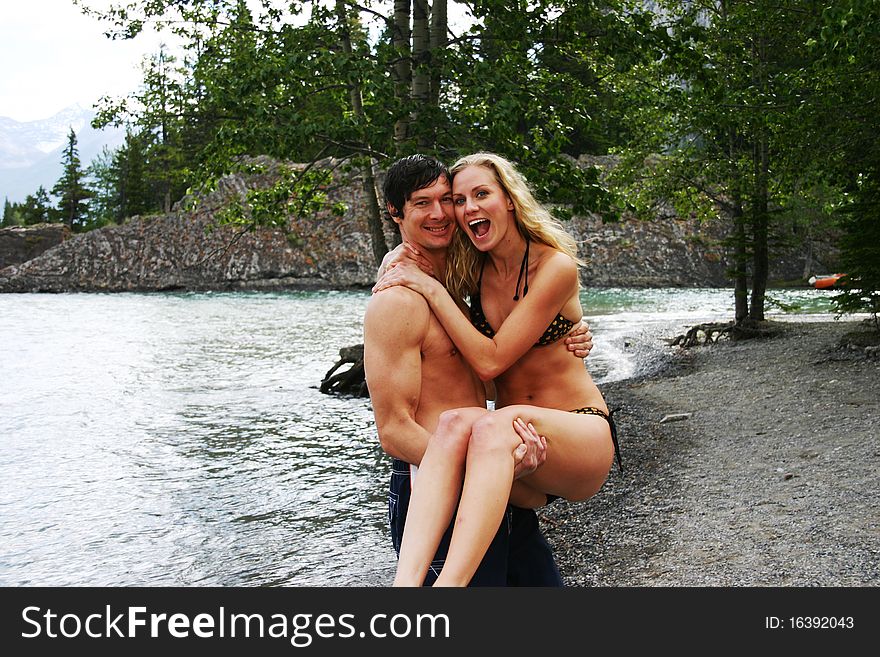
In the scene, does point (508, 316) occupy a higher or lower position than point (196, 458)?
higher

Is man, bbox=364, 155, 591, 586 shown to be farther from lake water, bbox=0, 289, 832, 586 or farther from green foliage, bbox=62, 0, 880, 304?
green foliage, bbox=62, 0, 880, 304

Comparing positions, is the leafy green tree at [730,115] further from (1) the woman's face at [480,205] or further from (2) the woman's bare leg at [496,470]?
(2) the woman's bare leg at [496,470]

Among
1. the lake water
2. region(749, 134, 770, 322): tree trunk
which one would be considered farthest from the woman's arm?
region(749, 134, 770, 322): tree trunk

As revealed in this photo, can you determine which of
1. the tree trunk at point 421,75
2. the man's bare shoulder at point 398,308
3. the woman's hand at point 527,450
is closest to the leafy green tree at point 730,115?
the tree trunk at point 421,75

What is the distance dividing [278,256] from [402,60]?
136 feet

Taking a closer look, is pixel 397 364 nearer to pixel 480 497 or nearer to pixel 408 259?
pixel 408 259

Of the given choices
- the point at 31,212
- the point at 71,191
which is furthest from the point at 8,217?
the point at 71,191

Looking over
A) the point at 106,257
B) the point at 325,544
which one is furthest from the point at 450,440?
the point at 106,257

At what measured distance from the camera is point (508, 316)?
13.1ft

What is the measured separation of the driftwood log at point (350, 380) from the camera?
55.8 ft

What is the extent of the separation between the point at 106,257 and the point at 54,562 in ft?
164

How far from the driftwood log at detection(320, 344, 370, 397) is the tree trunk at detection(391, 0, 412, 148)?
598cm

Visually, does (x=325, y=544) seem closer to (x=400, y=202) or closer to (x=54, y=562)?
(x=54, y=562)

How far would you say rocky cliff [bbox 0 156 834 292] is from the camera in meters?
47.6
